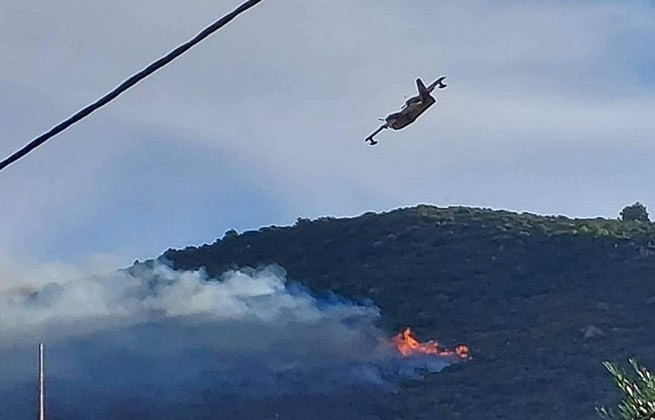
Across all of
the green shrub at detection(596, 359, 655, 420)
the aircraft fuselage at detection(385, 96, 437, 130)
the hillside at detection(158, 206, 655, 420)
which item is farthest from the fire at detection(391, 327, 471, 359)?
the aircraft fuselage at detection(385, 96, 437, 130)

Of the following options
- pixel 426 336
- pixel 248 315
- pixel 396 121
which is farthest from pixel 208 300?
pixel 396 121

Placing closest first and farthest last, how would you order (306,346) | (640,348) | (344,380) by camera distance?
(640,348) < (344,380) < (306,346)

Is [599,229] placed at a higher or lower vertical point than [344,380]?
higher

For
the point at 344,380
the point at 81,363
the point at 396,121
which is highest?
the point at 81,363

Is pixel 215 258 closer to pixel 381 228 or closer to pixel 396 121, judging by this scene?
pixel 381 228

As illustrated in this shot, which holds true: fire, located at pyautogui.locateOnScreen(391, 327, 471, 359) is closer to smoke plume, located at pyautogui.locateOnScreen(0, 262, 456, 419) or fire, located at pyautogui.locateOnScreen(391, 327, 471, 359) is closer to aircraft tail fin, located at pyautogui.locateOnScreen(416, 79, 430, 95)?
smoke plume, located at pyautogui.locateOnScreen(0, 262, 456, 419)

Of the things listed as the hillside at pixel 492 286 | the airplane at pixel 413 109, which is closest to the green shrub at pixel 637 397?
the airplane at pixel 413 109
